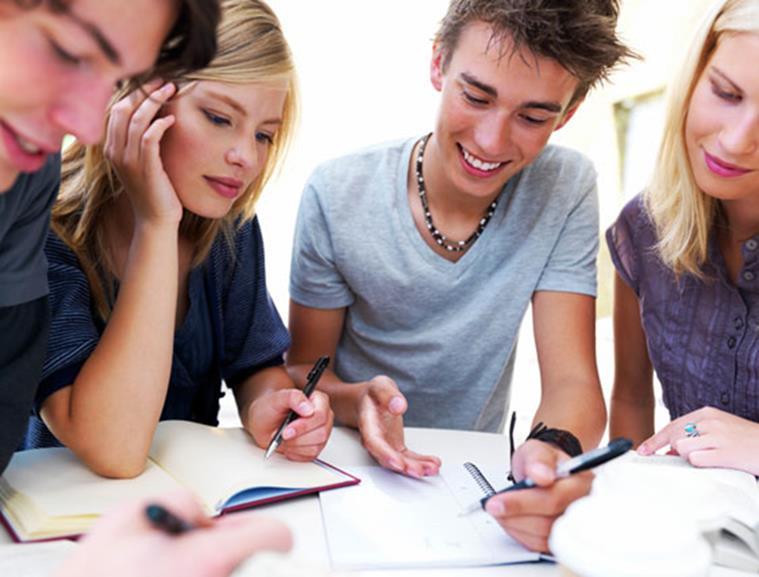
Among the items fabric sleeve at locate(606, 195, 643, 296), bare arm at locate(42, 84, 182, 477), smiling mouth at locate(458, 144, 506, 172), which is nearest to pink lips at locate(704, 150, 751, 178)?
fabric sleeve at locate(606, 195, 643, 296)

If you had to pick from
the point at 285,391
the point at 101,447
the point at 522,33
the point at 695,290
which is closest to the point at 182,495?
the point at 101,447

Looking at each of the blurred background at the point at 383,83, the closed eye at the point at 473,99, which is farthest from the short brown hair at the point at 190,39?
the blurred background at the point at 383,83

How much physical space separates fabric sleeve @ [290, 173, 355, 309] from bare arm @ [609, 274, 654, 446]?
0.52 metres

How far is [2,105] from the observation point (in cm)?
61

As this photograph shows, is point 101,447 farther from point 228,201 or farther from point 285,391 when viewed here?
point 228,201

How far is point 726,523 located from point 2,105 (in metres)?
0.73

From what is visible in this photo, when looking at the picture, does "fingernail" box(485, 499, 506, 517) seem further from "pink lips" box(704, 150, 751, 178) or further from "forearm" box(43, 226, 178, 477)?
"pink lips" box(704, 150, 751, 178)

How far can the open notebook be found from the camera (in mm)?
840

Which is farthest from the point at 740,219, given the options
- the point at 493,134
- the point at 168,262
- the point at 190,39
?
the point at 190,39

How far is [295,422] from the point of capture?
40.9 inches

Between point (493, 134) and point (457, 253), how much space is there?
271mm

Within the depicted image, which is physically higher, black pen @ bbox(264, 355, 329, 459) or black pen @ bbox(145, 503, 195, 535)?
black pen @ bbox(145, 503, 195, 535)

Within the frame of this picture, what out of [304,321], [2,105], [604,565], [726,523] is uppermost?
[2,105]

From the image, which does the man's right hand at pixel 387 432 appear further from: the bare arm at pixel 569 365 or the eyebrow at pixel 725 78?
the eyebrow at pixel 725 78
